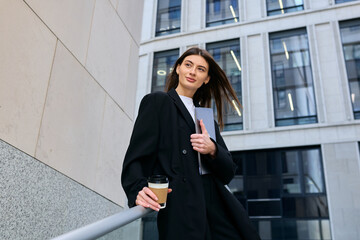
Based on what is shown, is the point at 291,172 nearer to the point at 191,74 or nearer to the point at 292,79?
the point at 292,79

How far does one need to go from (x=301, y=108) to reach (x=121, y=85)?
41.5 ft

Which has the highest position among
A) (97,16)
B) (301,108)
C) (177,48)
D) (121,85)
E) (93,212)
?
(177,48)

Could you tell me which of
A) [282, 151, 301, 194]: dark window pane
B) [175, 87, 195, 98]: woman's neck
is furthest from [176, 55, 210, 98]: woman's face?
[282, 151, 301, 194]: dark window pane

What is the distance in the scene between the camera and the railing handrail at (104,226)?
4.08 feet

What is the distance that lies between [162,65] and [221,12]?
4.21m

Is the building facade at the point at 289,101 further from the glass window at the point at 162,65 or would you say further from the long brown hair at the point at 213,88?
the long brown hair at the point at 213,88

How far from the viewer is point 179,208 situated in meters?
1.86

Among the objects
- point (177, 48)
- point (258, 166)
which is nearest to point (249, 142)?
point (258, 166)

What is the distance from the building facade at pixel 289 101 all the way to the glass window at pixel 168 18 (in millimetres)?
556

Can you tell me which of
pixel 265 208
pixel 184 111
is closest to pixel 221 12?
pixel 265 208

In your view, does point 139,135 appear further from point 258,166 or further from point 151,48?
point 151,48

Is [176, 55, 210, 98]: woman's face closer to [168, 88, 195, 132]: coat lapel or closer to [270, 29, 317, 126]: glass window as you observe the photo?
[168, 88, 195, 132]: coat lapel

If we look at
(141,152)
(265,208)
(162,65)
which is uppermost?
(162,65)

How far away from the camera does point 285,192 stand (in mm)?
14273
